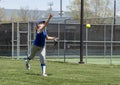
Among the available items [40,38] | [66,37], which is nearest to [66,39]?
[66,37]

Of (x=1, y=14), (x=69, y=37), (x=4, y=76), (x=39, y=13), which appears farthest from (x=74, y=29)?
(x=39, y=13)

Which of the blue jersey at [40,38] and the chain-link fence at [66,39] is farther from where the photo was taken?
the chain-link fence at [66,39]

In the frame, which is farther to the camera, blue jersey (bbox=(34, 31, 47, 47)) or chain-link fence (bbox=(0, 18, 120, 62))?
chain-link fence (bbox=(0, 18, 120, 62))

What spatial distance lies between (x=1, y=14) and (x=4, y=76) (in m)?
48.2

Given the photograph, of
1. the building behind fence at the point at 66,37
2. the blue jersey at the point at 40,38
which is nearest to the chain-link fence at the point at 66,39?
the building behind fence at the point at 66,37

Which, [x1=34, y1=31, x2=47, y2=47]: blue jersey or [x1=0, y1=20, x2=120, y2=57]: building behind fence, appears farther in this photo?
[x1=0, y1=20, x2=120, y2=57]: building behind fence

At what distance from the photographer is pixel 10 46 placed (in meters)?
31.3

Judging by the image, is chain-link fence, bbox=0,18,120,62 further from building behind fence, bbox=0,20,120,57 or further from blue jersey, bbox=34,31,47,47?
blue jersey, bbox=34,31,47,47

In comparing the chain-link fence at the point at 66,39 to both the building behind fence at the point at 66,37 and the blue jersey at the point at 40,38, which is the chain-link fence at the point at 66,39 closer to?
the building behind fence at the point at 66,37

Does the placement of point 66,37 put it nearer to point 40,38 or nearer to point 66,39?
point 66,39

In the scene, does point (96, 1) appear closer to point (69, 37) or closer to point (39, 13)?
point (69, 37)

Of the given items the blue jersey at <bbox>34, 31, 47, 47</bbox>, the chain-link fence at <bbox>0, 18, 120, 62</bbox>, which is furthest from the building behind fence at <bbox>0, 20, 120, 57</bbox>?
the blue jersey at <bbox>34, 31, 47, 47</bbox>

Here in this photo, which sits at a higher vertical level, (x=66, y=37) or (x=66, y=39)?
(x=66, y=37)

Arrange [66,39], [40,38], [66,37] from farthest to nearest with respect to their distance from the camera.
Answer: [66,37], [66,39], [40,38]
